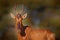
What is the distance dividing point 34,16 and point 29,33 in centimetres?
20

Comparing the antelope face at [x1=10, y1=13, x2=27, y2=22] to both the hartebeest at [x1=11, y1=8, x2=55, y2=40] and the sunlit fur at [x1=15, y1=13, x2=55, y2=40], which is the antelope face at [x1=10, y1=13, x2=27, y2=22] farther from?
the sunlit fur at [x1=15, y1=13, x2=55, y2=40]

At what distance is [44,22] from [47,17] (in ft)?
0.22

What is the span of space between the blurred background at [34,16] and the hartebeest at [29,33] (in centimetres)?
4

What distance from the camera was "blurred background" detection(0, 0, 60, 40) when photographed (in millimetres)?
1887

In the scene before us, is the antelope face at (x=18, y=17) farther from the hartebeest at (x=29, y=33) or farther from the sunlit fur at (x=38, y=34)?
the sunlit fur at (x=38, y=34)

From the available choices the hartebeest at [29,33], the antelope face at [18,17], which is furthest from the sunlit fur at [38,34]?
the antelope face at [18,17]

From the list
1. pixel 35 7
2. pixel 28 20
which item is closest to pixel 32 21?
pixel 28 20

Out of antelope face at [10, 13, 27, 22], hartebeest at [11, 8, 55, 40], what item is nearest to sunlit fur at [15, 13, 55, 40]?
hartebeest at [11, 8, 55, 40]

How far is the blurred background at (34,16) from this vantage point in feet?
6.19

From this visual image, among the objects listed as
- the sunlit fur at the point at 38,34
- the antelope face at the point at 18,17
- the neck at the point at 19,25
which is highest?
the antelope face at the point at 18,17

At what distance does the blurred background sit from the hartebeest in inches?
1.7

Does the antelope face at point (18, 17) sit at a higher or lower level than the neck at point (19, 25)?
higher

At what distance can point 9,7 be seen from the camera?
1971 mm

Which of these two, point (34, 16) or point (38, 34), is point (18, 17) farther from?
point (38, 34)
